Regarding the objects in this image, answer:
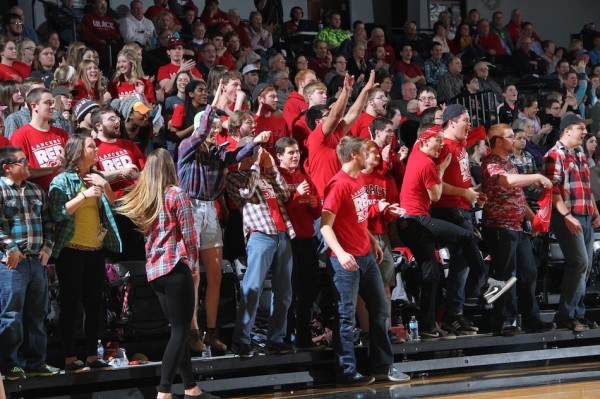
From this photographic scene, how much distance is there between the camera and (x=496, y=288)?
8211mm

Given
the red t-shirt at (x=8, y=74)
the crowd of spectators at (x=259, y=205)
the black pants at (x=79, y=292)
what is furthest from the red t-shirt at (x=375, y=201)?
the red t-shirt at (x=8, y=74)

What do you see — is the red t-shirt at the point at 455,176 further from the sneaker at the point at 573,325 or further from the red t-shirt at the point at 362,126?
the sneaker at the point at 573,325

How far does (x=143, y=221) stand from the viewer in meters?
6.71

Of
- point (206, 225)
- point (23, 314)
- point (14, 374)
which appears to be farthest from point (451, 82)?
point (14, 374)

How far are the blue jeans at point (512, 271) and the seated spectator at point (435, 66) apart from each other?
589 cm

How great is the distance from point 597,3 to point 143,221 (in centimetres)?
1467

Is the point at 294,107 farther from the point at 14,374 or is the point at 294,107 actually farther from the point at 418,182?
the point at 14,374

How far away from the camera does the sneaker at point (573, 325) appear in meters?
8.65

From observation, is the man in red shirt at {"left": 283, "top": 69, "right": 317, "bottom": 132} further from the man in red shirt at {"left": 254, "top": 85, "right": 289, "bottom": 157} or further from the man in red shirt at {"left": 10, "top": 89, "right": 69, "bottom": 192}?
the man in red shirt at {"left": 10, "top": 89, "right": 69, "bottom": 192}

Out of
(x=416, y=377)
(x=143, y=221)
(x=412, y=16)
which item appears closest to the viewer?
(x=143, y=221)

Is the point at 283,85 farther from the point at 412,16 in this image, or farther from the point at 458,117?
the point at 412,16

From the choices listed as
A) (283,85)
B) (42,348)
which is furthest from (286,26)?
(42,348)

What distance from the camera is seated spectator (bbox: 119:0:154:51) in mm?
12273

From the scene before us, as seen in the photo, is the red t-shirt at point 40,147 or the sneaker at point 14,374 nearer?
the sneaker at point 14,374
